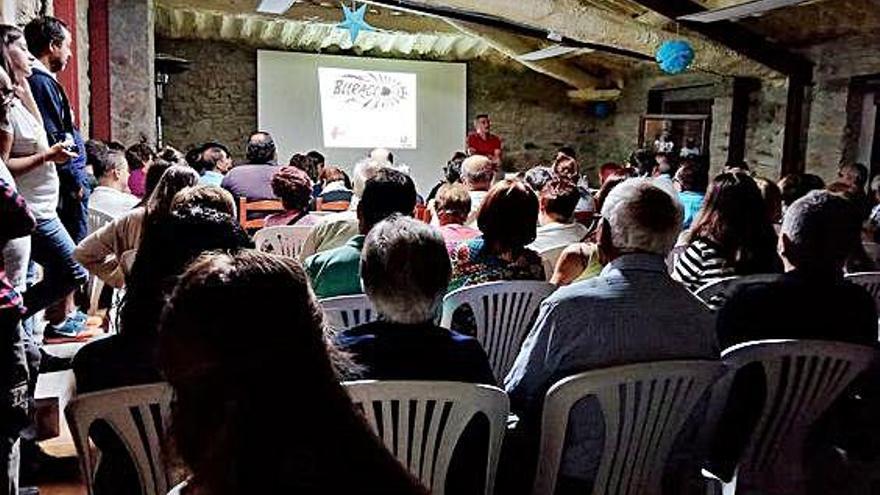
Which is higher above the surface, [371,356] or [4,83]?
[4,83]

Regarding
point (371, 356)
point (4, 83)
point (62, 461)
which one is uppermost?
point (4, 83)

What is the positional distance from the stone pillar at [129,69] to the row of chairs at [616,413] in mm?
4985

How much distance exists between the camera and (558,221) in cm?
303

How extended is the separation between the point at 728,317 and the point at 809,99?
17.8 feet

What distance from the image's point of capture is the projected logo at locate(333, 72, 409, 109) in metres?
8.87

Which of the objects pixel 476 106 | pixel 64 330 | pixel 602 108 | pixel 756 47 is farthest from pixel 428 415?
pixel 602 108

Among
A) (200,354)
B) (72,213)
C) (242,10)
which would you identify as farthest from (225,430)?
(242,10)

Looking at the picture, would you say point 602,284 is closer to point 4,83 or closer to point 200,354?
point 200,354

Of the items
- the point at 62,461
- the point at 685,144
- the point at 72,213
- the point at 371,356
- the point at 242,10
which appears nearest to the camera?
the point at 371,356

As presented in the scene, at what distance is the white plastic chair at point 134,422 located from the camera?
47.8 inches

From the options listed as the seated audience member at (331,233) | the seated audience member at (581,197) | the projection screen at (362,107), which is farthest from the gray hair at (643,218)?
the projection screen at (362,107)

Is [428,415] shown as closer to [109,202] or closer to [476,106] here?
[109,202]

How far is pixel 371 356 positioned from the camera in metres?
1.41

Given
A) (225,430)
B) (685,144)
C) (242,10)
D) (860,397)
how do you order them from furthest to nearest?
(685,144)
(242,10)
(860,397)
(225,430)
